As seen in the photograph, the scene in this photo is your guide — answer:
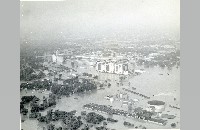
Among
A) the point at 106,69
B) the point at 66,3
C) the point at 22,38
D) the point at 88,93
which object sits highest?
the point at 66,3

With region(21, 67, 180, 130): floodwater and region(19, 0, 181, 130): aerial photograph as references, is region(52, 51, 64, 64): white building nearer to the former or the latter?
region(19, 0, 181, 130): aerial photograph

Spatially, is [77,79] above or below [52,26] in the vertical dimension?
Answer: below

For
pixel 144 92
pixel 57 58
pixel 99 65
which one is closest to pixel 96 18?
pixel 99 65

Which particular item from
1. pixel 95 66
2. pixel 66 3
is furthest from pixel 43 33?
pixel 95 66

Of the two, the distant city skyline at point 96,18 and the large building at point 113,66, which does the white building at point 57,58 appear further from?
the large building at point 113,66

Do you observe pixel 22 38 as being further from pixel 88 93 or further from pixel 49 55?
pixel 88 93

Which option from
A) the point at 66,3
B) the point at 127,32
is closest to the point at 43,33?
the point at 66,3

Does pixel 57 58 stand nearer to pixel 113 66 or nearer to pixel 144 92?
pixel 113 66

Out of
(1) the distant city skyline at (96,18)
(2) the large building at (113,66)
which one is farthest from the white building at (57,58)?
(2) the large building at (113,66)
